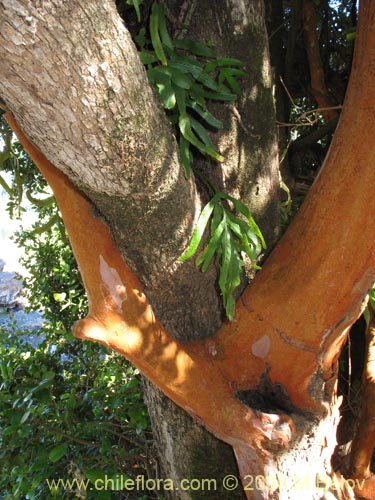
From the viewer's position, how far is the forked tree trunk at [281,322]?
54.9 inches

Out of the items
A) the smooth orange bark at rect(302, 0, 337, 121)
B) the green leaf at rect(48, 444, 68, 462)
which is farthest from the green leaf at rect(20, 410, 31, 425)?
the smooth orange bark at rect(302, 0, 337, 121)

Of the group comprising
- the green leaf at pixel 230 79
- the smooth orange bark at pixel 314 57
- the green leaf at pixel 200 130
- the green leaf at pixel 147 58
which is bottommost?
the green leaf at pixel 200 130

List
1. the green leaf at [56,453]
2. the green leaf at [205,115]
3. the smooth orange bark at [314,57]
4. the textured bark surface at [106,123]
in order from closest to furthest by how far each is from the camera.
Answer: the textured bark surface at [106,123] → the green leaf at [205,115] → the green leaf at [56,453] → the smooth orange bark at [314,57]

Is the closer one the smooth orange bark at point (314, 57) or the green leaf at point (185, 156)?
the green leaf at point (185, 156)

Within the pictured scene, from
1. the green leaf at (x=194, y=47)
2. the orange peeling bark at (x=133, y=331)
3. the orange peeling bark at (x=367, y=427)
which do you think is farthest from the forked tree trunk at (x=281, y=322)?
the orange peeling bark at (x=367, y=427)

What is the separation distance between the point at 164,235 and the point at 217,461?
1.04 m

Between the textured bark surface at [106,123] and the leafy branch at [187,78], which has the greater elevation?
the leafy branch at [187,78]

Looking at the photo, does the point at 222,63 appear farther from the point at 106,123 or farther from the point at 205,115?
the point at 106,123

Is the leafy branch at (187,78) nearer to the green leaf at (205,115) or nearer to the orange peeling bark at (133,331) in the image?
the green leaf at (205,115)

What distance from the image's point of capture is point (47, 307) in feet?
11.2

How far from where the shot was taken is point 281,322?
155cm

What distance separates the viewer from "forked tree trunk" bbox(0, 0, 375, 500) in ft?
4.58

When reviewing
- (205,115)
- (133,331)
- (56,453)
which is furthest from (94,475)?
(205,115)

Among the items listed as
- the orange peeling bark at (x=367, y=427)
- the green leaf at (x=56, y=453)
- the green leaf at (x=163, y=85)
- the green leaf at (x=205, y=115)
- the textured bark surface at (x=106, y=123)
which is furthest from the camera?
the orange peeling bark at (x=367, y=427)
